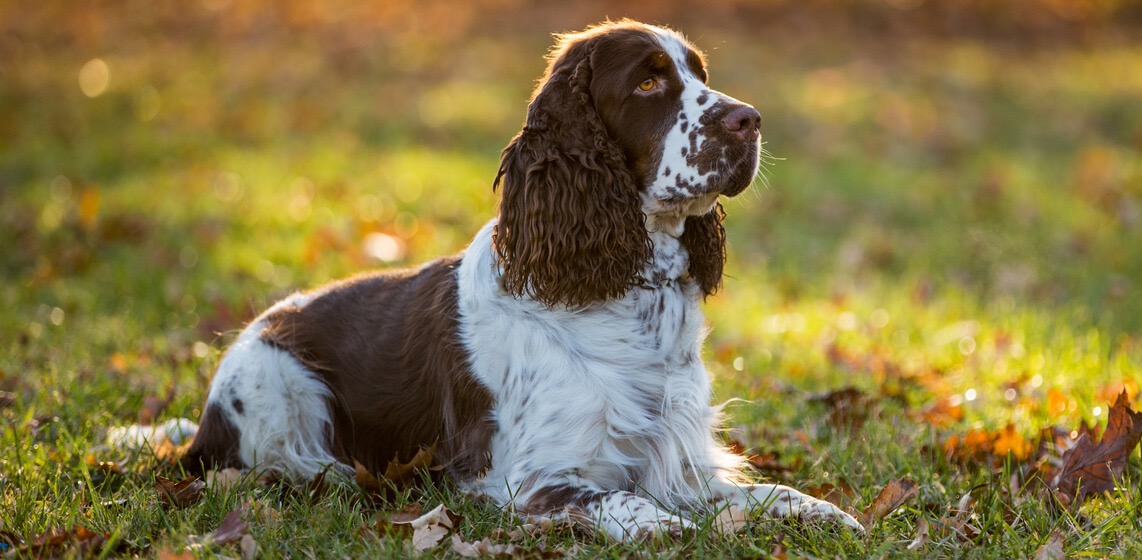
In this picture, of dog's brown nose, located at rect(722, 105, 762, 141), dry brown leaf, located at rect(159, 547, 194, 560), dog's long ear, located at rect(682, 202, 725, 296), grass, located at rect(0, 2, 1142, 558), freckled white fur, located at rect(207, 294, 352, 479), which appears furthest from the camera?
freckled white fur, located at rect(207, 294, 352, 479)

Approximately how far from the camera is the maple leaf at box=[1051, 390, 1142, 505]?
3.76m

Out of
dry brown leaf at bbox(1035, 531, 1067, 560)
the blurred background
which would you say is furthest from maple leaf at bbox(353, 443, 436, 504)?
dry brown leaf at bbox(1035, 531, 1067, 560)

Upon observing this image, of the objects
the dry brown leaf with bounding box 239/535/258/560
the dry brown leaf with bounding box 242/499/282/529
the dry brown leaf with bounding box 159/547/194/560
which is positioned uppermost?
the dry brown leaf with bounding box 159/547/194/560

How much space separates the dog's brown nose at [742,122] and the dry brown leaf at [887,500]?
1.22 m

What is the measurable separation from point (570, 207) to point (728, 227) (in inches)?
226

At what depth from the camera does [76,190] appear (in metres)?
9.16

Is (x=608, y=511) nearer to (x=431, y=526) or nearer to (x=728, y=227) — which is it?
(x=431, y=526)

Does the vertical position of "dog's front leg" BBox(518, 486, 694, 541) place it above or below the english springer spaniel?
below

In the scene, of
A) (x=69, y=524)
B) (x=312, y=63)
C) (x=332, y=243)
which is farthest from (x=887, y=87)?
(x=69, y=524)

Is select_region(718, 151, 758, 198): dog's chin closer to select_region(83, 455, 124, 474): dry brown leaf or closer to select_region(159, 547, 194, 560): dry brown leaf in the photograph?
select_region(159, 547, 194, 560): dry brown leaf

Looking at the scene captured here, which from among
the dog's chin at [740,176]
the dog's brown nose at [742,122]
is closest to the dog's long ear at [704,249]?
the dog's chin at [740,176]

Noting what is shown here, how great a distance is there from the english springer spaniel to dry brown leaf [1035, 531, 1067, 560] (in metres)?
0.55

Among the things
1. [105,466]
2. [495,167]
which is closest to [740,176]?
[105,466]

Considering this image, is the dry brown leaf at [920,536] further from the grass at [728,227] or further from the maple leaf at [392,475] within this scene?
the maple leaf at [392,475]
